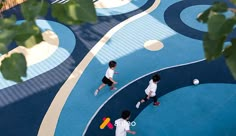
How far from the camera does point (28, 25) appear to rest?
93 centimetres

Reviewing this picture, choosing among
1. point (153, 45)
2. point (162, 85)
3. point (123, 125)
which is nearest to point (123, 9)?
point (153, 45)

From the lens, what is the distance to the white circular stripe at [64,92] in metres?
5.86

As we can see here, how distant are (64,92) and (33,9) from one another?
5.78 m

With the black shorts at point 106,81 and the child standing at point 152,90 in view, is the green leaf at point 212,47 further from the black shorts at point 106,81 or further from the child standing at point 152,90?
the black shorts at point 106,81

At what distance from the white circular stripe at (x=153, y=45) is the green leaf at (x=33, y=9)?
23.4 feet

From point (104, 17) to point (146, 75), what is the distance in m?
2.87

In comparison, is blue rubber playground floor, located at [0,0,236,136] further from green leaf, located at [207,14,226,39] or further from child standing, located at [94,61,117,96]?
green leaf, located at [207,14,226,39]

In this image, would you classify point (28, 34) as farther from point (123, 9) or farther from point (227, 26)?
point (123, 9)

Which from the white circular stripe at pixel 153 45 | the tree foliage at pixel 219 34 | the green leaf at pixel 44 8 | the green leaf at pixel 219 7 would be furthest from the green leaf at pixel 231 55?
the white circular stripe at pixel 153 45

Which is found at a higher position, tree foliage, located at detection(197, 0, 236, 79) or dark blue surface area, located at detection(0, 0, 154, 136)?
tree foliage, located at detection(197, 0, 236, 79)

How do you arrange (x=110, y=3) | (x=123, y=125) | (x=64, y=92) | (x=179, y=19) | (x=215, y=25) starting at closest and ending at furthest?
(x=215, y=25), (x=123, y=125), (x=64, y=92), (x=179, y=19), (x=110, y=3)

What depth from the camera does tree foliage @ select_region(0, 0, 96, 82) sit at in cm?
93

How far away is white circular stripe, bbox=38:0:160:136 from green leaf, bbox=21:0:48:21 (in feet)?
16.5

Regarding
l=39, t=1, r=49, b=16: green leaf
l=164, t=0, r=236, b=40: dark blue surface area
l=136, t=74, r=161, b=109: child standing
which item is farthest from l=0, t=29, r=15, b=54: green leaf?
l=164, t=0, r=236, b=40: dark blue surface area
